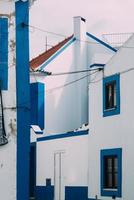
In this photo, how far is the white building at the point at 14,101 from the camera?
15.8 metres

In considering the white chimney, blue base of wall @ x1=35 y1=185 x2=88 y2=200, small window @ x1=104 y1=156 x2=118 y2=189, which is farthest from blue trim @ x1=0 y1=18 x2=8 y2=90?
the white chimney

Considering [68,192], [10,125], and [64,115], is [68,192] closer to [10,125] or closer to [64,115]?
[64,115]

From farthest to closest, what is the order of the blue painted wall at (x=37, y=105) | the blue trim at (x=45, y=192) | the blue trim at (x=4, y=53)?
the blue painted wall at (x=37, y=105) < the blue trim at (x=45, y=192) < the blue trim at (x=4, y=53)

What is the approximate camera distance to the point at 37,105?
2947 centimetres

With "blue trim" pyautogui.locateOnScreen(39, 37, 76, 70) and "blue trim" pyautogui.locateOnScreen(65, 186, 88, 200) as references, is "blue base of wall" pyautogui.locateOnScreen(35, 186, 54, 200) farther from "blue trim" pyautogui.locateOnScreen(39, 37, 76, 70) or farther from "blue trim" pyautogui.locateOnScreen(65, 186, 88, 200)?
"blue trim" pyautogui.locateOnScreen(39, 37, 76, 70)

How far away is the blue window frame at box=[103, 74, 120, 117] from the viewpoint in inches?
Answer: 902

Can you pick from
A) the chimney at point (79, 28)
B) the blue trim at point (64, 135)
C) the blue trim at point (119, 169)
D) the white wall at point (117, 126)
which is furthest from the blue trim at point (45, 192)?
the chimney at point (79, 28)

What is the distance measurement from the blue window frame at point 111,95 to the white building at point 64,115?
0.94 metres

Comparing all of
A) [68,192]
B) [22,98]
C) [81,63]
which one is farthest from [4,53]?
[81,63]

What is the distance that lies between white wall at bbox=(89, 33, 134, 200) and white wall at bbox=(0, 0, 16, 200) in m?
6.97

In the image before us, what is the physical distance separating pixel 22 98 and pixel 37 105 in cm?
1321

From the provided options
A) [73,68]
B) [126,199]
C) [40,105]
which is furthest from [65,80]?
[126,199]

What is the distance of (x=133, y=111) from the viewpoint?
71.9ft

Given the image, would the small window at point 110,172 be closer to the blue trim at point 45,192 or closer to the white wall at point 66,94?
the blue trim at point 45,192
